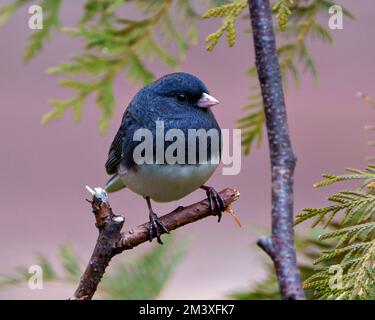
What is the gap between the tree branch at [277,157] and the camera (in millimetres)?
696

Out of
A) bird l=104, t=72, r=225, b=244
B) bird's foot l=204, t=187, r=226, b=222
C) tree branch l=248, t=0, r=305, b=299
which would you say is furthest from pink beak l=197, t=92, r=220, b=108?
tree branch l=248, t=0, r=305, b=299

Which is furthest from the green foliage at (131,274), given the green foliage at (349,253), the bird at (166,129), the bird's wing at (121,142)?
the green foliage at (349,253)

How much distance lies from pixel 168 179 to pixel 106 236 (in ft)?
1.29

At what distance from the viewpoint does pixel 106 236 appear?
81cm

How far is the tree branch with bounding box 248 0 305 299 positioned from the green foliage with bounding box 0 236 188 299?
0.41 m

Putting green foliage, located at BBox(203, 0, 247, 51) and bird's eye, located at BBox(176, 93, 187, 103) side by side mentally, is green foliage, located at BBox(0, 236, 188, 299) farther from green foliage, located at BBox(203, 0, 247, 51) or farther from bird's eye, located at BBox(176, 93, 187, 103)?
green foliage, located at BBox(203, 0, 247, 51)

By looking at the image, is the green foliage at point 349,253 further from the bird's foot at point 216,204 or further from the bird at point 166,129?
the bird at point 166,129

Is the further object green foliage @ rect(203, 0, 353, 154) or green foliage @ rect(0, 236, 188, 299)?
green foliage @ rect(203, 0, 353, 154)

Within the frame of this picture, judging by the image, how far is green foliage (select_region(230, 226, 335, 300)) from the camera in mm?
1205

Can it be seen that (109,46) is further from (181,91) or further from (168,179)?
(168,179)

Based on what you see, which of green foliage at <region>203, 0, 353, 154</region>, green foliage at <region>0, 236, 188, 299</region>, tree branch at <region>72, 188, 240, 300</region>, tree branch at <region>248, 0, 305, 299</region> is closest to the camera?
tree branch at <region>248, 0, 305, 299</region>

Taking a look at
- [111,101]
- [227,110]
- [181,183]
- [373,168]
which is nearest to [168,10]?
[111,101]

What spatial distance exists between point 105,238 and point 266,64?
0.81ft
